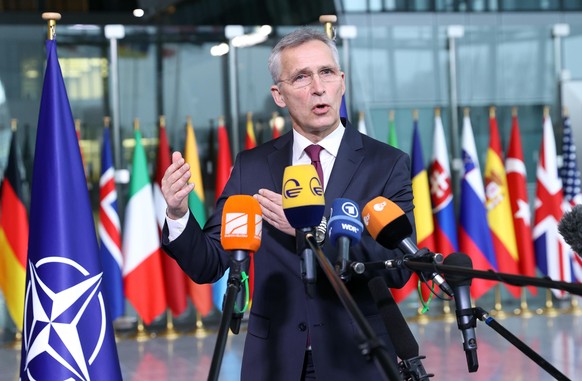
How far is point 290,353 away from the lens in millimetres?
2271

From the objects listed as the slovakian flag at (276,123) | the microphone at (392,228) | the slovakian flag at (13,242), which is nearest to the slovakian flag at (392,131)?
the slovakian flag at (276,123)

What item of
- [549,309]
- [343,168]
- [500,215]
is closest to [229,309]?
[343,168]

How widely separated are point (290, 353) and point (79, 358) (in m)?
1.35

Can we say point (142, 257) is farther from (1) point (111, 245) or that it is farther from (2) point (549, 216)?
(2) point (549, 216)

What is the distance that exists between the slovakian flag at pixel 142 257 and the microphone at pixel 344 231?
7.39 meters

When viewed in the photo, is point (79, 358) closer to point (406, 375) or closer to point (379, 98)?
point (406, 375)

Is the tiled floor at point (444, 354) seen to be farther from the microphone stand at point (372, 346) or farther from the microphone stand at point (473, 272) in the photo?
the microphone stand at point (372, 346)

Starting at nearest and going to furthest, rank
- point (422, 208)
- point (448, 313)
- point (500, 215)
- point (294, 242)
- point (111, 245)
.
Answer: point (294, 242) → point (111, 245) → point (422, 208) → point (500, 215) → point (448, 313)

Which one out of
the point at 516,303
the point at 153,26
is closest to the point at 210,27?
the point at 153,26

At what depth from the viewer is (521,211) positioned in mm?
10008

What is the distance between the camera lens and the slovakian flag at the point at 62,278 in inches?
133

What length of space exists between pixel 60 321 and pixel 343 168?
4.79 feet

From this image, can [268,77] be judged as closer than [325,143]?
No

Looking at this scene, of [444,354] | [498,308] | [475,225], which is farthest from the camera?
[498,308]
